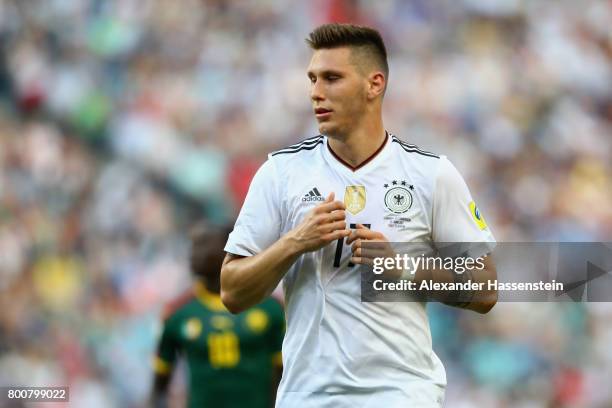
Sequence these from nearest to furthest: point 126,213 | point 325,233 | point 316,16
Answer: point 325,233
point 126,213
point 316,16

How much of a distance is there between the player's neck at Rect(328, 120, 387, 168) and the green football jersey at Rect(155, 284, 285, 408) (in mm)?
2524

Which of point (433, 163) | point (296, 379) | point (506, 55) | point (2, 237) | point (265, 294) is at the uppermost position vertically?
point (506, 55)

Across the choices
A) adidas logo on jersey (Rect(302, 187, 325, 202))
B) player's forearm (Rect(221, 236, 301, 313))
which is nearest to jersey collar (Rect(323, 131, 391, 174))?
adidas logo on jersey (Rect(302, 187, 325, 202))

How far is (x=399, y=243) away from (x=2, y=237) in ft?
22.8

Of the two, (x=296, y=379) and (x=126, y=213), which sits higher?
(x=126, y=213)

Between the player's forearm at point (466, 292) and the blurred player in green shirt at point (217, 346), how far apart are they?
263 cm

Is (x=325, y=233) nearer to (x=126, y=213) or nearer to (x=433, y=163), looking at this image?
(x=433, y=163)

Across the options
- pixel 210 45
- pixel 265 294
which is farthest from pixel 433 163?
pixel 210 45

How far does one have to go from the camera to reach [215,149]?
10727 millimetres

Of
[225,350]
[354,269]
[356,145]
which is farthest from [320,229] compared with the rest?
[225,350]

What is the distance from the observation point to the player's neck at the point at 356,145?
454 centimetres

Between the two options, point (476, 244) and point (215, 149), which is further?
point (215, 149)

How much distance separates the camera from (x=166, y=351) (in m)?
6.98

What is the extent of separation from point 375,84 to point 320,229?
29.8 inches
